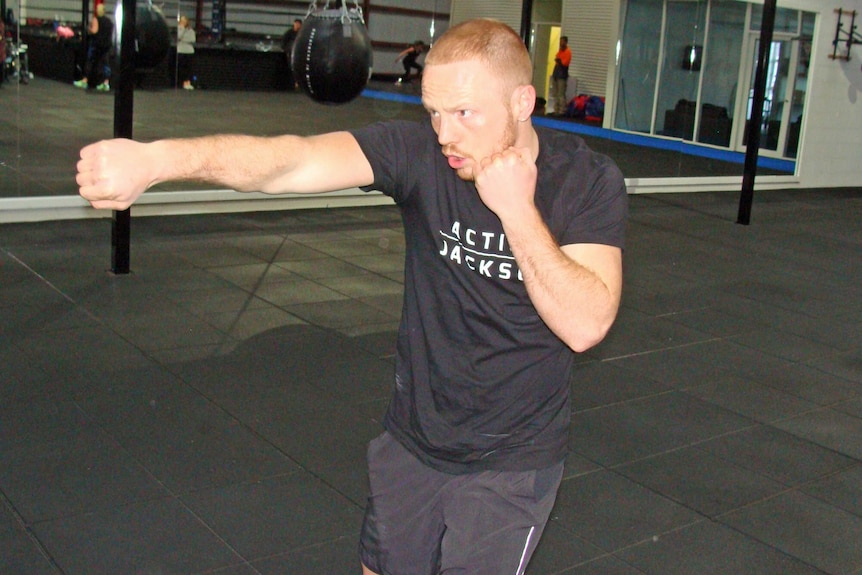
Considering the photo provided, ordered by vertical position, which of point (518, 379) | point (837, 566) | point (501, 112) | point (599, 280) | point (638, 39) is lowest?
point (837, 566)

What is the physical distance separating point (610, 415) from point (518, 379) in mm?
2708

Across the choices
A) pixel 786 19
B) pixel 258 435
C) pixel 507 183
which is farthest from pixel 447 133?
pixel 786 19

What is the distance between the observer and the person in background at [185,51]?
8375 millimetres

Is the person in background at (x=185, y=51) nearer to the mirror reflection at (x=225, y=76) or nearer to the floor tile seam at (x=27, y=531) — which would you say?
the mirror reflection at (x=225, y=76)

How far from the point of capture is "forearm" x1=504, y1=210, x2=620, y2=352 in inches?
70.9

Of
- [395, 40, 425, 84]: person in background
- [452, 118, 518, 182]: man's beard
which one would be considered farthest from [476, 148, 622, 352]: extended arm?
[395, 40, 425, 84]: person in background

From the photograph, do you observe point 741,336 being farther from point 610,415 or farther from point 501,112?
point 501,112

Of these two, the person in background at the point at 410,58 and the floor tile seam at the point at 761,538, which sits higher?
the person in background at the point at 410,58

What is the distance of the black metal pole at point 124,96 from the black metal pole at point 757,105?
6255 mm

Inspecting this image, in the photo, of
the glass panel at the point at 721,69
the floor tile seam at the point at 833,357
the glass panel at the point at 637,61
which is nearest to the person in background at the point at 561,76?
the glass panel at the point at 637,61

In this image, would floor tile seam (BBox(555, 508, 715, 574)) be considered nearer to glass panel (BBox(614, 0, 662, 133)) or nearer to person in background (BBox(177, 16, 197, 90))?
person in background (BBox(177, 16, 197, 90))

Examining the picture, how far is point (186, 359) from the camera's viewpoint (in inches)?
195

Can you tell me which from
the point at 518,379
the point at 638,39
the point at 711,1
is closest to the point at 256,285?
the point at 518,379

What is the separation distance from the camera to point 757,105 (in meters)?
9.88
